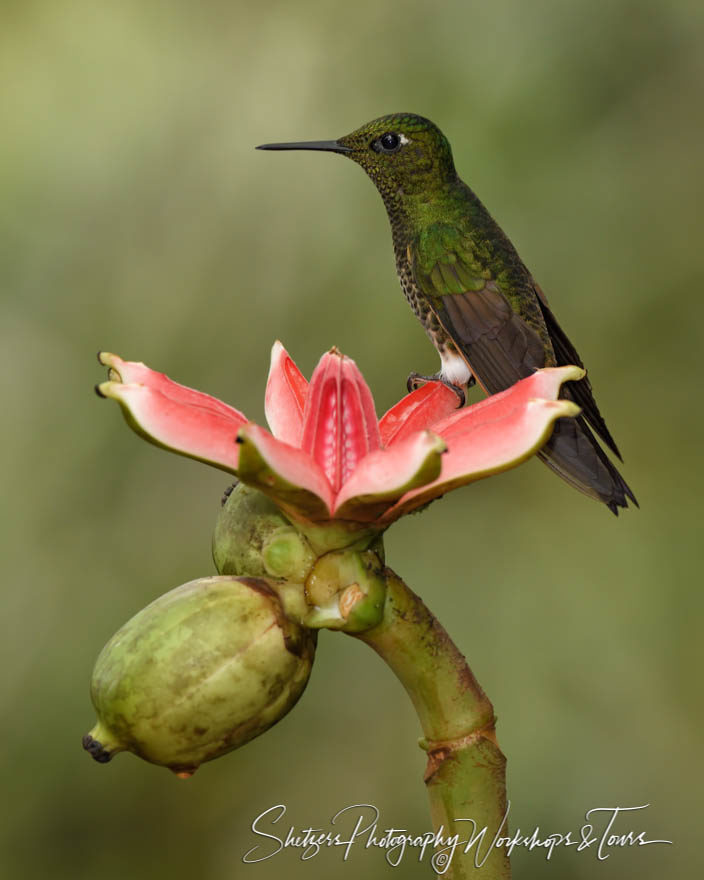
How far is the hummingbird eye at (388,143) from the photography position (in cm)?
120

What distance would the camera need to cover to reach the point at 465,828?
0.68 meters

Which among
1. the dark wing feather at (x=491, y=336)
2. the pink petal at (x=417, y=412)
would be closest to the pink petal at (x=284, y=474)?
the pink petal at (x=417, y=412)

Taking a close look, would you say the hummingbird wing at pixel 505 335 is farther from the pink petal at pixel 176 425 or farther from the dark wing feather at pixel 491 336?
the pink petal at pixel 176 425

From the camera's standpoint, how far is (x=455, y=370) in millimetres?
1197

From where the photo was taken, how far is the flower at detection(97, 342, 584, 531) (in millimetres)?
635

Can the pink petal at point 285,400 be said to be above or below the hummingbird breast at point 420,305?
below

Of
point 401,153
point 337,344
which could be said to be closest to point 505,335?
point 401,153

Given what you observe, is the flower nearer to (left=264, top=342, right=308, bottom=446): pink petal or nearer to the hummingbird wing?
(left=264, top=342, right=308, bottom=446): pink petal

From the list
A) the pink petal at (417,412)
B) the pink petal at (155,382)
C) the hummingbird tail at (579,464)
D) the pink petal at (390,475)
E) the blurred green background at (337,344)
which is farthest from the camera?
the blurred green background at (337,344)

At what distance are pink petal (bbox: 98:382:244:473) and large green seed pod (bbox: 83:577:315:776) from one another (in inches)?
3.2

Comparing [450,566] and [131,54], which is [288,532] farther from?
[131,54]

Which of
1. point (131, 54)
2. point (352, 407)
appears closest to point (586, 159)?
point (131, 54)

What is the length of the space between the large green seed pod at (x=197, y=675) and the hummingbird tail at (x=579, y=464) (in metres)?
0.33

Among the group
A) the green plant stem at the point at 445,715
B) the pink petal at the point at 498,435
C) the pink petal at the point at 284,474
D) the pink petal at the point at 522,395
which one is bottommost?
the green plant stem at the point at 445,715
